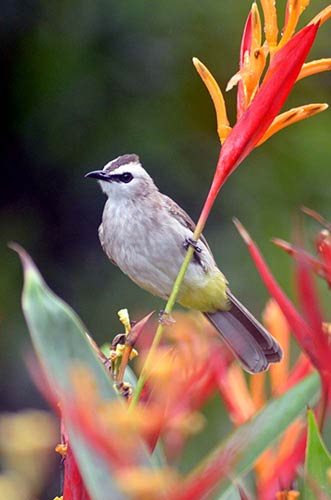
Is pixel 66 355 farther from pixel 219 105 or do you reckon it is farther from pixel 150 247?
pixel 150 247

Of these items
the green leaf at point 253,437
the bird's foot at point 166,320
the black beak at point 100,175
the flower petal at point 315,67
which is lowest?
the black beak at point 100,175

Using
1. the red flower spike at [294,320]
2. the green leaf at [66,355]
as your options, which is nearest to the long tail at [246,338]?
the red flower spike at [294,320]

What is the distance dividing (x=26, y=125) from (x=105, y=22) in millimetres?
501

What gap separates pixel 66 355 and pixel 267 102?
217 mm

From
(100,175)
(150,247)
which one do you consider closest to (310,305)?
(100,175)

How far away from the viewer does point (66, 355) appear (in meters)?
0.55

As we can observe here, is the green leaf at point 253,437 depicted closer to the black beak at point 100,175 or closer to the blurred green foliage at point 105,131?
the black beak at point 100,175

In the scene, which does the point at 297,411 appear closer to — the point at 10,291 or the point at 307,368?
the point at 307,368

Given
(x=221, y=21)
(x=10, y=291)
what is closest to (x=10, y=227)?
(x=10, y=291)

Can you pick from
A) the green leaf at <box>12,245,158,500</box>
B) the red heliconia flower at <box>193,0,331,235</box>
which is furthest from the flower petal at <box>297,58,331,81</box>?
the green leaf at <box>12,245,158,500</box>

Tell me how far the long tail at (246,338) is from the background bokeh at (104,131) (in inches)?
72.1

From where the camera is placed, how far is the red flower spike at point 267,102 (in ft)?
2.17

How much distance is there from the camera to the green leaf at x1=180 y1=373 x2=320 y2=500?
52 centimetres

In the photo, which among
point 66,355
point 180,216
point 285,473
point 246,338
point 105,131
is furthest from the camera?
point 105,131
